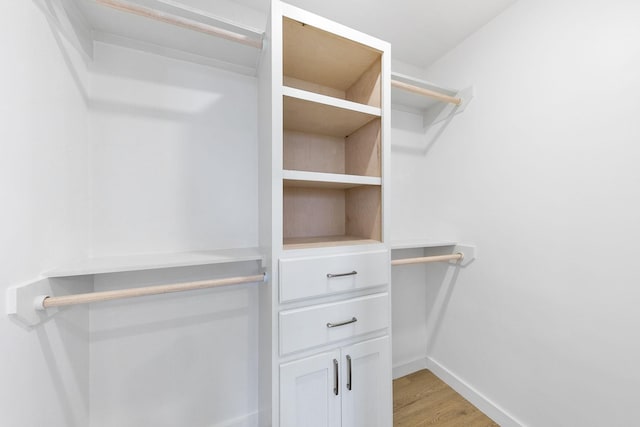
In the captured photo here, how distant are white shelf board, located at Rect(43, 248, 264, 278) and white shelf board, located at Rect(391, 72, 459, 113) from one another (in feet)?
4.60

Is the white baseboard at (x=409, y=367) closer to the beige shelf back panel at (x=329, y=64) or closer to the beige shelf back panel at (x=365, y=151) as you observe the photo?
the beige shelf back panel at (x=365, y=151)

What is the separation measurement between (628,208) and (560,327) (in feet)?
2.02

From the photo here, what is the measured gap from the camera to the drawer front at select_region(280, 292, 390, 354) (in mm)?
958

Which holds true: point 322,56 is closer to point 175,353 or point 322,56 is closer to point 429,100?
point 429,100

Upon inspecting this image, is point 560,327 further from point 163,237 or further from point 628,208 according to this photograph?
point 163,237

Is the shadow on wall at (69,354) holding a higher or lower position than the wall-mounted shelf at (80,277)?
lower

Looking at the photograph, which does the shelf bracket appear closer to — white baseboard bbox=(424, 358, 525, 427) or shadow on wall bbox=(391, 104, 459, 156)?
shadow on wall bbox=(391, 104, 459, 156)

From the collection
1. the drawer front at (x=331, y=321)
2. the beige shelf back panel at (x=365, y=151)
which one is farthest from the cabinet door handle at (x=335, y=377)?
the beige shelf back panel at (x=365, y=151)

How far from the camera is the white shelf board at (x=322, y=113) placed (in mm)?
1026

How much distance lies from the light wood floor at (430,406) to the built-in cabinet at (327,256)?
1.48ft

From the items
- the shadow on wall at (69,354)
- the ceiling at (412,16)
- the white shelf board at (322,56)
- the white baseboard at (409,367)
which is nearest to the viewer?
the shadow on wall at (69,354)

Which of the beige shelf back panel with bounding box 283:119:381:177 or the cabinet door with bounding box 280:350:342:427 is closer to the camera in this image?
the cabinet door with bounding box 280:350:342:427

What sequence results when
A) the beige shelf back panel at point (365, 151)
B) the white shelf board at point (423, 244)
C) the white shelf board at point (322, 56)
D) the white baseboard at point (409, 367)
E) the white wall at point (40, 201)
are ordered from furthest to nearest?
the white baseboard at point (409, 367), the white shelf board at point (423, 244), the beige shelf back panel at point (365, 151), the white shelf board at point (322, 56), the white wall at point (40, 201)

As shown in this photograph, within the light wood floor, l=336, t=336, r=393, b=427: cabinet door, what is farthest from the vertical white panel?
the light wood floor
